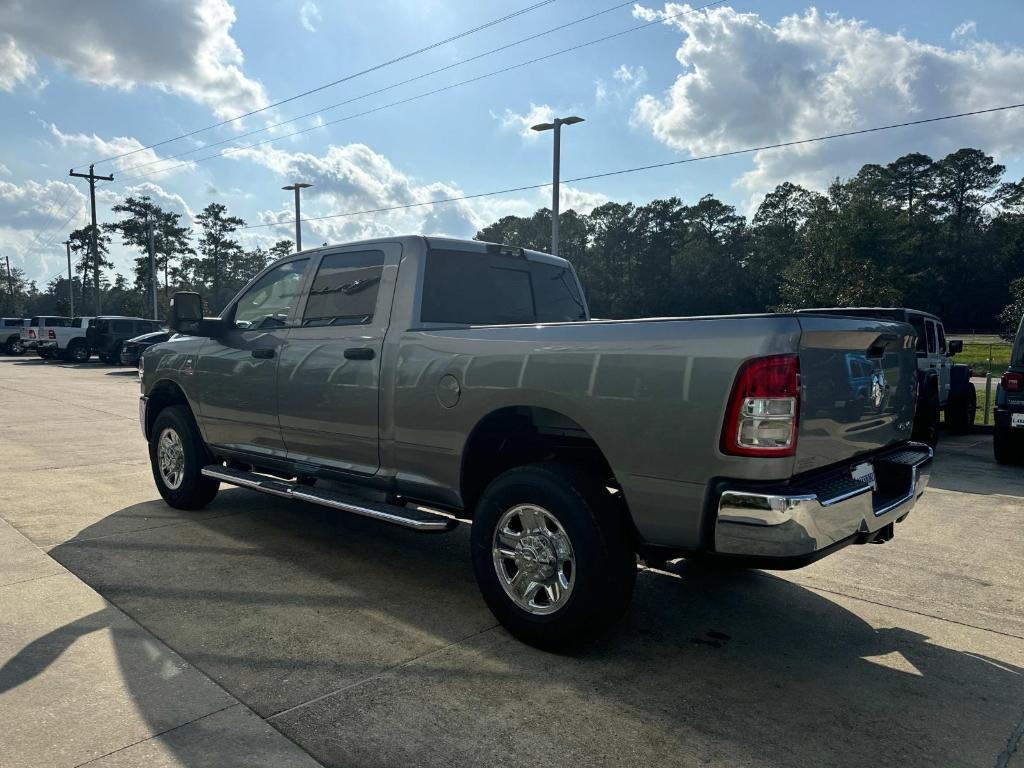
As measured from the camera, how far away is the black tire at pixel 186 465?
18.9ft

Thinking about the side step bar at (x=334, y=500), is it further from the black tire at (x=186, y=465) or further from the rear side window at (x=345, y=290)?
the rear side window at (x=345, y=290)

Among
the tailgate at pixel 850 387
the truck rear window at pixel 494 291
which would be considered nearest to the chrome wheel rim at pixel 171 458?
the truck rear window at pixel 494 291

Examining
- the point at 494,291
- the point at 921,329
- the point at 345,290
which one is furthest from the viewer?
the point at 921,329

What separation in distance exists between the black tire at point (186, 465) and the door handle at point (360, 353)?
2.09 metres

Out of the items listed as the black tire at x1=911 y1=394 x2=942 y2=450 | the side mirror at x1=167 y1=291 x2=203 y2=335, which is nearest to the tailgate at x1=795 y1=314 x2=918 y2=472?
the side mirror at x1=167 y1=291 x2=203 y2=335

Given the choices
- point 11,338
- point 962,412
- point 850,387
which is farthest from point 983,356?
point 11,338

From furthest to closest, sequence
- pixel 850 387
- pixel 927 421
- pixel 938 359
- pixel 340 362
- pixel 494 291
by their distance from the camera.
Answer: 1. pixel 938 359
2. pixel 927 421
3. pixel 494 291
4. pixel 340 362
5. pixel 850 387

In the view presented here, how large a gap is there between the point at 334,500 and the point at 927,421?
8.20m

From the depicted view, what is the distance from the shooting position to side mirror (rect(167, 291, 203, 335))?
5.33 m

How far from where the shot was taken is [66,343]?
99.2ft

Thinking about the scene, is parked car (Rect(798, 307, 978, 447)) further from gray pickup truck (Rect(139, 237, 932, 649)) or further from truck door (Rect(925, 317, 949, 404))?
gray pickup truck (Rect(139, 237, 932, 649))

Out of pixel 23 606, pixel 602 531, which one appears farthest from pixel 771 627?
pixel 23 606

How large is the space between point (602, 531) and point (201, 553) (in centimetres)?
290

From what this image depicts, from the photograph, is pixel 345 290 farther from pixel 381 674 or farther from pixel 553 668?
pixel 553 668
